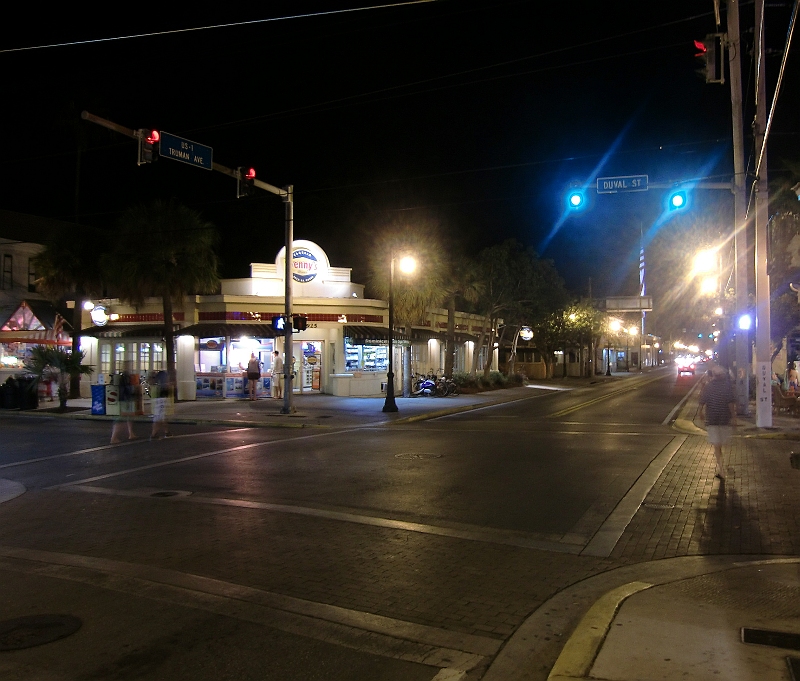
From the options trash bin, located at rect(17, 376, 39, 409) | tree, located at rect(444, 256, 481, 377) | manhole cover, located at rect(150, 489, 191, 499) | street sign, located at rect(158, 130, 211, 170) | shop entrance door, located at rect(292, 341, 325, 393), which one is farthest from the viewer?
tree, located at rect(444, 256, 481, 377)

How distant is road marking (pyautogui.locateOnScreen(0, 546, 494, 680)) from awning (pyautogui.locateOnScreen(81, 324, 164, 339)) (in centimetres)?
2578

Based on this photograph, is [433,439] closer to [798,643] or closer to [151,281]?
[798,643]

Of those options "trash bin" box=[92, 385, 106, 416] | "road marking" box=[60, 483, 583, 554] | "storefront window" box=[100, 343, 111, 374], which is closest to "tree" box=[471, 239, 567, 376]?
"storefront window" box=[100, 343, 111, 374]

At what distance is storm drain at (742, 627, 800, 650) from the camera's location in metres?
4.86

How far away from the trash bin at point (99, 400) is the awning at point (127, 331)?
7.52 meters

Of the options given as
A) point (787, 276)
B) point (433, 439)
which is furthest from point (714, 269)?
point (433, 439)

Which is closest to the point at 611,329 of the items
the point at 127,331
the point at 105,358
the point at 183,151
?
the point at 105,358

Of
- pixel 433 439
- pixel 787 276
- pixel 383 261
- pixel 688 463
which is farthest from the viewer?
pixel 383 261

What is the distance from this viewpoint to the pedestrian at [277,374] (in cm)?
2966

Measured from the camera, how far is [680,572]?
22.4 ft

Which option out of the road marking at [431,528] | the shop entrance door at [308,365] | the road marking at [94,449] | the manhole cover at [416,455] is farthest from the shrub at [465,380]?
the road marking at [431,528]

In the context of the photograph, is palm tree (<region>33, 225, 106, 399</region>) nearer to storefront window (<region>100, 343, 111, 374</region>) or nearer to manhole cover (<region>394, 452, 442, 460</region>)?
storefront window (<region>100, 343, 111, 374</region>)

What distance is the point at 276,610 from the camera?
600 centimetres

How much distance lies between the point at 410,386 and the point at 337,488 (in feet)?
73.8
